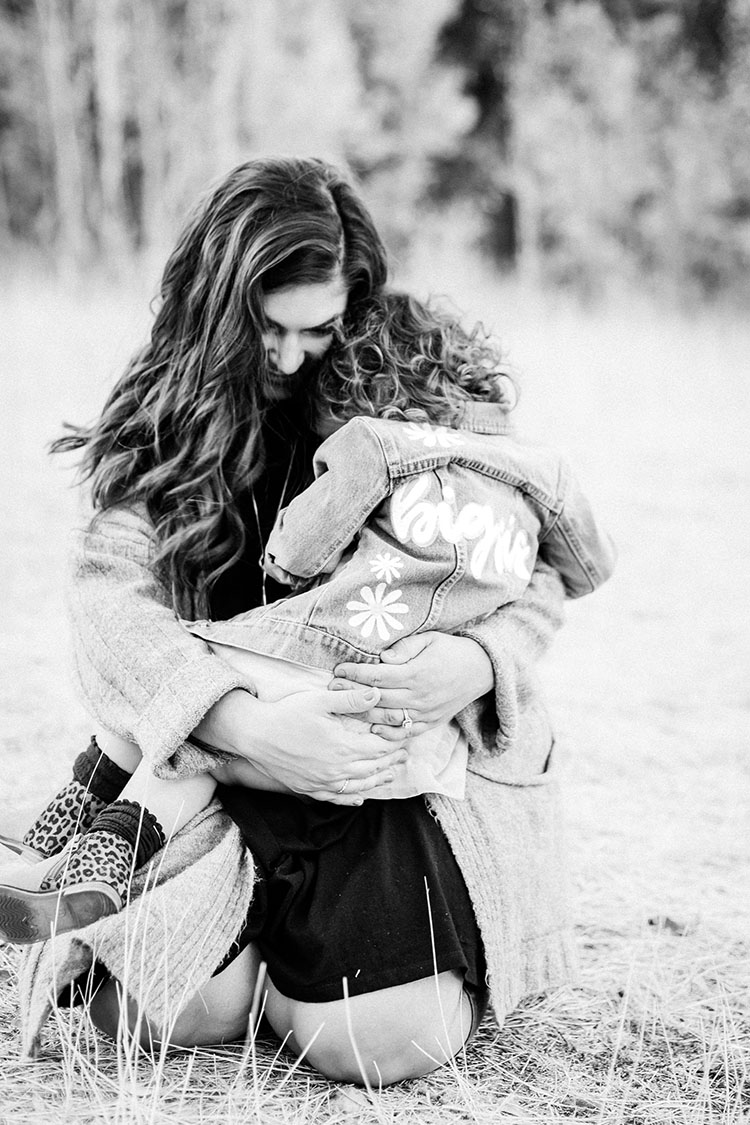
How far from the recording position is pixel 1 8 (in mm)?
9555

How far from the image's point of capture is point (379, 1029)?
62.7 inches

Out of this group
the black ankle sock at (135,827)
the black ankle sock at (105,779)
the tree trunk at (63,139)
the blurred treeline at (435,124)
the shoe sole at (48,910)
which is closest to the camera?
the shoe sole at (48,910)

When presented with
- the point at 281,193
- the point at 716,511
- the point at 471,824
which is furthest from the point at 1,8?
the point at 471,824

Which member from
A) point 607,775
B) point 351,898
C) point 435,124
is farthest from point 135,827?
point 435,124

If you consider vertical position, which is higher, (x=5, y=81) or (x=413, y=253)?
(x=5, y=81)

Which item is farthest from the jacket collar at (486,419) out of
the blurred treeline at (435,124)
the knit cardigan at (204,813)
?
the blurred treeline at (435,124)

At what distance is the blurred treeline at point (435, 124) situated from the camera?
10070mm

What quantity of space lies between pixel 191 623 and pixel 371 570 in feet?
1.12

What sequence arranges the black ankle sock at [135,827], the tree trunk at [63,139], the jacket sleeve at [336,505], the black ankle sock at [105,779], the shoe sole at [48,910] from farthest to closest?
the tree trunk at [63,139] → the black ankle sock at [105,779] → the jacket sleeve at [336,505] → the black ankle sock at [135,827] → the shoe sole at [48,910]

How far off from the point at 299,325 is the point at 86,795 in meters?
0.87

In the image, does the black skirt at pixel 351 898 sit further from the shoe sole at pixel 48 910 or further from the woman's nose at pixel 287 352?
the woman's nose at pixel 287 352

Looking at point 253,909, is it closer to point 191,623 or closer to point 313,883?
point 313,883

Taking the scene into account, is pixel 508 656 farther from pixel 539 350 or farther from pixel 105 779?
pixel 539 350

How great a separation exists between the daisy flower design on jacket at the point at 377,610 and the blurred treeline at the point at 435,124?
8.88m
